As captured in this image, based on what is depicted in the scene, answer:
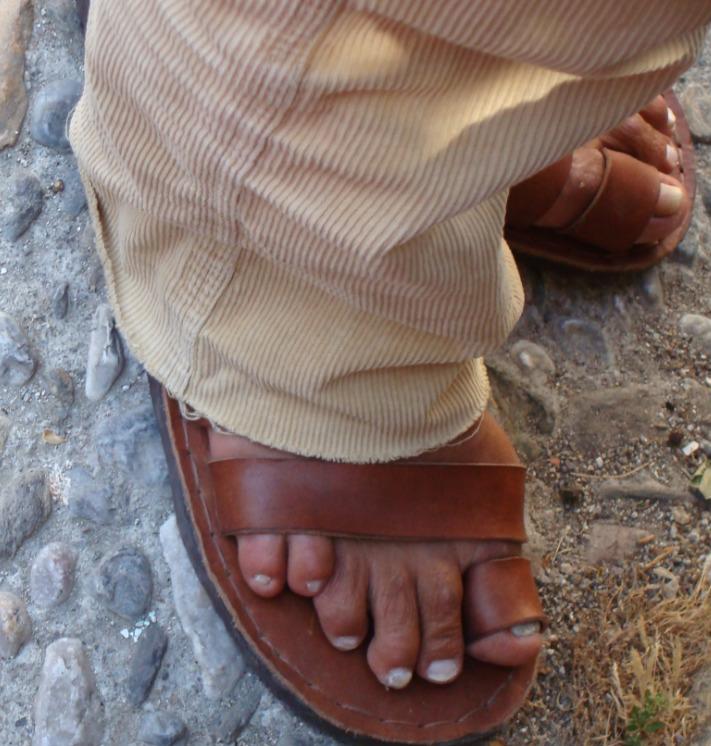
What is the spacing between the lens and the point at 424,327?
767mm

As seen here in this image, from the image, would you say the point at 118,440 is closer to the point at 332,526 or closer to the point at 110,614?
the point at 110,614

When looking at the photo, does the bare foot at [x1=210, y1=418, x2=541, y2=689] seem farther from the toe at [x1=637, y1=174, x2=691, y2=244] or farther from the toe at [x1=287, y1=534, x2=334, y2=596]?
the toe at [x1=637, y1=174, x2=691, y2=244]

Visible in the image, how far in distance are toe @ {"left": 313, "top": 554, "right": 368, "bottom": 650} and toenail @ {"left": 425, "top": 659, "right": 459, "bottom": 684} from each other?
2.8 inches

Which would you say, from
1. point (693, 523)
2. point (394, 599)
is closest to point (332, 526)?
point (394, 599)

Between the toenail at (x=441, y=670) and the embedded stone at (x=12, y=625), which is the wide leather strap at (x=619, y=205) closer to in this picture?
the toenail at (x=441, y=670)

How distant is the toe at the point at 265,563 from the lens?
87 centimetres

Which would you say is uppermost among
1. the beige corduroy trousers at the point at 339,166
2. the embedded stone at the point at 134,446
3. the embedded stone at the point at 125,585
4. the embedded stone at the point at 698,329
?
the beige corduroy trousers at the point at 339,166

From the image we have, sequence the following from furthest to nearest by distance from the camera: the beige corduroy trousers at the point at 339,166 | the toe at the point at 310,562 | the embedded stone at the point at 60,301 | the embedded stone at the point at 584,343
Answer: the embedded stone at the point at 584,343
the embedded stone at the point at 60,301
the toe at the point at 310,562
the beige corduroy trousers at the point at 339,166

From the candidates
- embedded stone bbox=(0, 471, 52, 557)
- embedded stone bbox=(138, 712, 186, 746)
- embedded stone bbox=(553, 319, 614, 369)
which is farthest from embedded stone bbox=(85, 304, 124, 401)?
embedded stone bbox=(553, 319, 614, 369)

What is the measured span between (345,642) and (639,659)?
0.32m

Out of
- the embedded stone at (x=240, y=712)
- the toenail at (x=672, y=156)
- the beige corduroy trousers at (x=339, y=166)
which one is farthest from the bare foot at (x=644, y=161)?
the embedded stone at (x=240, y=712)

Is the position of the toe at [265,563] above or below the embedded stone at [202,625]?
above

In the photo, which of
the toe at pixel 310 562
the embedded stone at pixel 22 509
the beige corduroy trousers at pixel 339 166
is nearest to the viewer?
the beige corduroy trousers at pixel 339 166

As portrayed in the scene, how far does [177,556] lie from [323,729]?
228 millimetres
